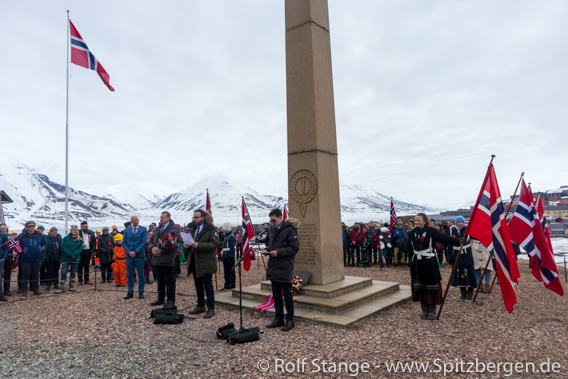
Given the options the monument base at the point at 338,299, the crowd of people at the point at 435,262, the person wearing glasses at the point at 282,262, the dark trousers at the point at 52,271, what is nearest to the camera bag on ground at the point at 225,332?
the person wearing glasses at the point at 282,262

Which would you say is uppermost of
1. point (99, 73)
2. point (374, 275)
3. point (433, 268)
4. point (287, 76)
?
point (99, 73)

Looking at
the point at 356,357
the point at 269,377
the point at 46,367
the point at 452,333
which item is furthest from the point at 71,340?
the point at 452,333

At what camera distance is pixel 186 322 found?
6004 millimetres

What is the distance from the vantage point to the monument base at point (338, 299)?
5.81m

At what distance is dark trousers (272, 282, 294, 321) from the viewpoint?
540 centimetres

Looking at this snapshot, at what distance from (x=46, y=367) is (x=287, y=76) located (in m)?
7.13

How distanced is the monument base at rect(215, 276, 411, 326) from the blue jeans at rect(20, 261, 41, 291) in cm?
558

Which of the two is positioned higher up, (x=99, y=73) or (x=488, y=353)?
(x=99, y=73)

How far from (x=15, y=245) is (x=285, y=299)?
307 inches

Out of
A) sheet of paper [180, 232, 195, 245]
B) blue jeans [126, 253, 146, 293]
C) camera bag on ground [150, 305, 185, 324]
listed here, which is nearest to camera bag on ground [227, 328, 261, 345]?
camera bag on ground [150, 305, 185, 324]

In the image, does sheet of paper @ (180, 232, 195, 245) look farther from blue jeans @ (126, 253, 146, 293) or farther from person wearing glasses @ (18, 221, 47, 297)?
person wearing glasses @ (18, 221, 47, 297)

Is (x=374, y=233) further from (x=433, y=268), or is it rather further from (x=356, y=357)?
(x=356, y=357)

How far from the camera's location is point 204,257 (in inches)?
249

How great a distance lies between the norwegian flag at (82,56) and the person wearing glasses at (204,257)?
1069 cm
